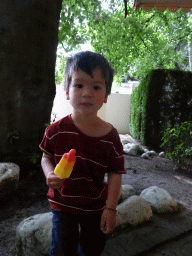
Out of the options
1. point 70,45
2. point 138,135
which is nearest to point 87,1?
point 70,45

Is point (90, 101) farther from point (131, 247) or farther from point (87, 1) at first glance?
point (87, 1)

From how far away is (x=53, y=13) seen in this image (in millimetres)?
3838

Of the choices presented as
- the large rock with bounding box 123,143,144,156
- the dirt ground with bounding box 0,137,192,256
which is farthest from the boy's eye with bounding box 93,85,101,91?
the large rock with bounding box 123,143,144,156

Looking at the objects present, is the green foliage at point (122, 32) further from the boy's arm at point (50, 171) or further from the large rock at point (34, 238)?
the large rock at point (34, 238)

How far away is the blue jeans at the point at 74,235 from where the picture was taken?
4.64 ft

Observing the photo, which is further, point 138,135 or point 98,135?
point 138,135

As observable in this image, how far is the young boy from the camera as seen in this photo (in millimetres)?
1411

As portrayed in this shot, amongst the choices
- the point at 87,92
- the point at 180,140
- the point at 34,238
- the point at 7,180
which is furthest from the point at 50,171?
the point at 180,140

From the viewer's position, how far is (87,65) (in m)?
1.41

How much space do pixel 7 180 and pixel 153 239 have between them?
6.86ft

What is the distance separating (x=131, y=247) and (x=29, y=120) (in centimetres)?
270

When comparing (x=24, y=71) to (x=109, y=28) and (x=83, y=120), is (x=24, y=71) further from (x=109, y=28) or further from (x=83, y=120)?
(x=109, y=28)

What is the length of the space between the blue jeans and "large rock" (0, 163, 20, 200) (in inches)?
65.0

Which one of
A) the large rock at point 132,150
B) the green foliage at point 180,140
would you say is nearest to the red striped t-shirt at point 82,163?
the green foliage at point 180,140
